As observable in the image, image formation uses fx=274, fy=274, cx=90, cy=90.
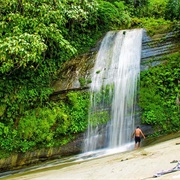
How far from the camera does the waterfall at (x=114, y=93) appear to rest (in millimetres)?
11453

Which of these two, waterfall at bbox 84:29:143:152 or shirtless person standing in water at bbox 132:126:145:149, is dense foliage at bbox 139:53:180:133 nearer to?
waterfall at bbox 84:29:143:152

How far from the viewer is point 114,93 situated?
1223 centimetres

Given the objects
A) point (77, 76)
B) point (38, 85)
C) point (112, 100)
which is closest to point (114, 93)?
point (112, 100)

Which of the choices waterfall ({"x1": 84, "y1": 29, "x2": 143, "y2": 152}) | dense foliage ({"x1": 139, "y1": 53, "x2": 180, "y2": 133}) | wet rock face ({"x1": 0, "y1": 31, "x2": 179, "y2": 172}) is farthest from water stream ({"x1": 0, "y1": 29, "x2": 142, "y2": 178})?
dense foliage ({"x1": 139, "y1": 53, "x2": 180, "y2": 133})

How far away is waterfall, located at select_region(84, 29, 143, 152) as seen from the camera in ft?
37.6

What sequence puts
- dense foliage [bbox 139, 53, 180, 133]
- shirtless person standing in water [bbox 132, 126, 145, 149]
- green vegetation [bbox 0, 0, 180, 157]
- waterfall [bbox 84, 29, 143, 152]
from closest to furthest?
shirtless person standing in water [bbox 132, 126, 145, 149] < green vegetation [bbox 0, 0, 180, 157] < dense foliage [bbox 139, 53, 180, 133] < waterfall [bbox 84, 29, 143, 152]

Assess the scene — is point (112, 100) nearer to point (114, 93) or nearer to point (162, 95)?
point (114, 93)

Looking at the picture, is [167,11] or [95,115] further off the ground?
[167,11]

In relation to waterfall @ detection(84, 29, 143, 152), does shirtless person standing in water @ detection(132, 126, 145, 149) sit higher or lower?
lower

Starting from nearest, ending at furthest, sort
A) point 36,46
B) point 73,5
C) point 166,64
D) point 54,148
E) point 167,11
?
point 36,46 → point 54,148 → point 166,64 → point 73,5 → point 167,11

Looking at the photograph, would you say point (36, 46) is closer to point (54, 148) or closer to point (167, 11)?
point (54, 148)

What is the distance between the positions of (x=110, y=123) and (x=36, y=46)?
174 inches

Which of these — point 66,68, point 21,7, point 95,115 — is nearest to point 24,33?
point 21,7

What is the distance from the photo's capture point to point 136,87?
12109 millimetres
